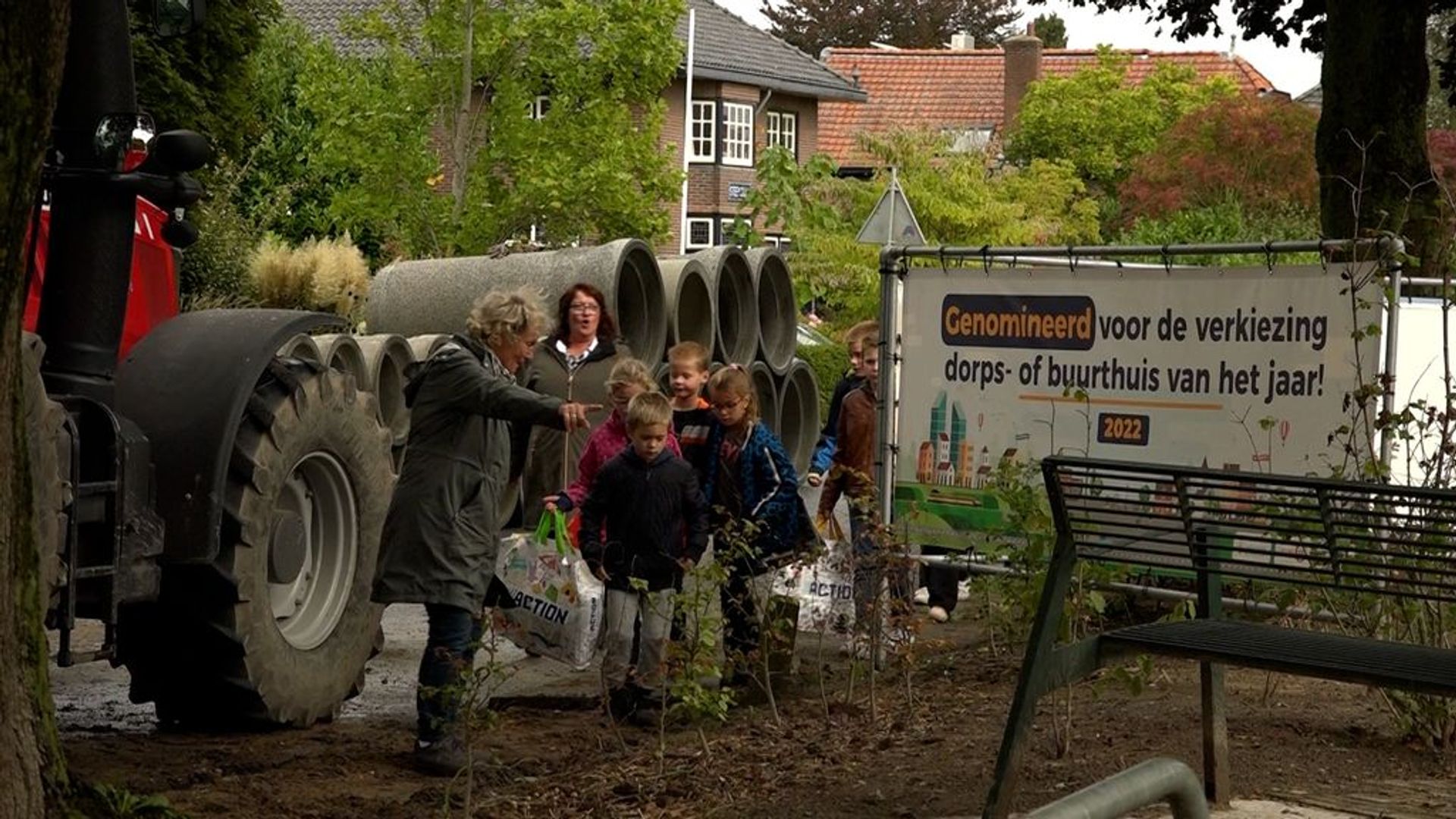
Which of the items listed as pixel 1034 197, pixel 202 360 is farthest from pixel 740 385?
pixel 1034 197

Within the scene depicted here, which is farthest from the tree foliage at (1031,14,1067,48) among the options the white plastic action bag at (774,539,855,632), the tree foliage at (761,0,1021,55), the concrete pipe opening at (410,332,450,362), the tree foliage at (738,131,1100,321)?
the white plastic action bag at (774,539,855,632)

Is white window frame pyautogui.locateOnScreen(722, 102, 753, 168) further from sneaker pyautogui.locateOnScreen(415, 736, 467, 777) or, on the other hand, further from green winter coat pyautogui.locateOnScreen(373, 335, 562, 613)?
sneaker pyautogui.locateOnScreen(415, 736, 467, 777)

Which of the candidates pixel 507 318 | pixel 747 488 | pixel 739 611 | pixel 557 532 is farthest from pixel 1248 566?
pixel 747 488

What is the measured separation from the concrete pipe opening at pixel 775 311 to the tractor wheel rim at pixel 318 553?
Result: 30.6ft

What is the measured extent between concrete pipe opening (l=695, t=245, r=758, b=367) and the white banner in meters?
7.66

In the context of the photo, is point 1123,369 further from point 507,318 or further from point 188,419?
point 188,419

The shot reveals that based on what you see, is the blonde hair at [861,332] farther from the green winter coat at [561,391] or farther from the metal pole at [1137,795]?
the metal pole at [1137,795]

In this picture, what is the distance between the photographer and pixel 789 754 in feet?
25.0

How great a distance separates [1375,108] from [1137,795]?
10235mm

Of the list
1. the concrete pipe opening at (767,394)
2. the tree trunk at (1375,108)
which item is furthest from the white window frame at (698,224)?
the tree trunk at (1375,108)

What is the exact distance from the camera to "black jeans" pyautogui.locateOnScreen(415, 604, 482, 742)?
7.53m

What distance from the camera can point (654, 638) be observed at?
29.3 ft

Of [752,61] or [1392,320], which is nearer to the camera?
[1392,320]

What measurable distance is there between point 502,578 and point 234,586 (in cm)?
149
